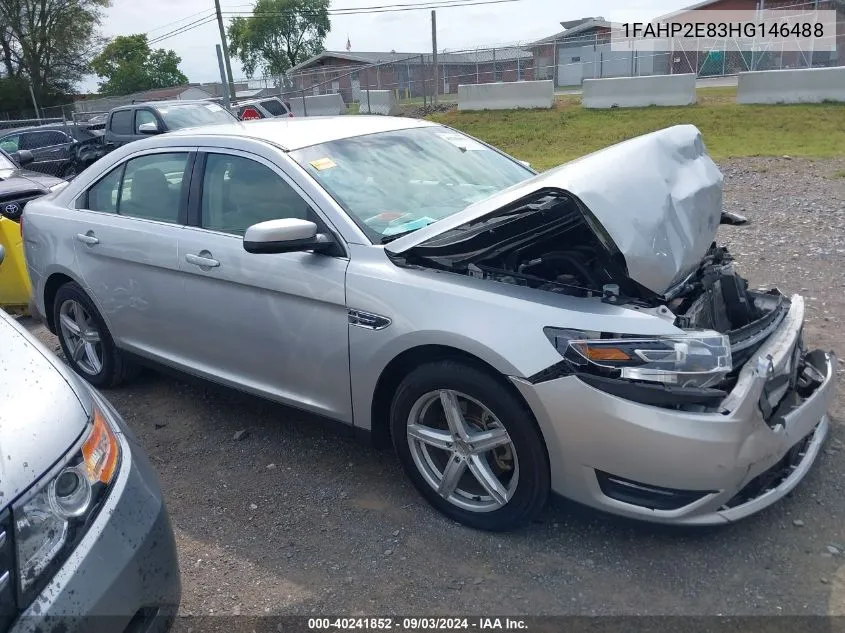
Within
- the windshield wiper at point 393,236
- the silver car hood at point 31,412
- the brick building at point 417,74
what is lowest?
the silver car hood at point 31,412

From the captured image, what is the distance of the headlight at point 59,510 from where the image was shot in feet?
5.82

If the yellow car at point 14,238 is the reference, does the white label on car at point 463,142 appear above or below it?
above

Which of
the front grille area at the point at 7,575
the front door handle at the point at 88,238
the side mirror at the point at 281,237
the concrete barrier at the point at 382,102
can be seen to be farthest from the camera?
the concrete barrier at the point at 382,102

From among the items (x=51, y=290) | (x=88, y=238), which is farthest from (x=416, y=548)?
(x=51, y=290)

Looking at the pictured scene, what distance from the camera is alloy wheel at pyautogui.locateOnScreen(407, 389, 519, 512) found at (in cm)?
291

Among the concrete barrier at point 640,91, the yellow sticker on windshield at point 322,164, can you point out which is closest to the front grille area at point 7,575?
the yellow sticker on windshield at point 322,164

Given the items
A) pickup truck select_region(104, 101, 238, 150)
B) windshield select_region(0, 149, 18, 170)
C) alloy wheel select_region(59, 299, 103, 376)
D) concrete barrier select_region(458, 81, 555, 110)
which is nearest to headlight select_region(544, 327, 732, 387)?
alloy wheel select_region(59, 299, 103, 376)

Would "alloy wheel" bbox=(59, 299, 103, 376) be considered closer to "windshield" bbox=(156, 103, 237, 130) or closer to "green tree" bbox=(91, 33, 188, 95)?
"windshield" bbox=(156, 103, 237, 130)

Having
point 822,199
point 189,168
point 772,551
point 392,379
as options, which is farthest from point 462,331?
point 822,199

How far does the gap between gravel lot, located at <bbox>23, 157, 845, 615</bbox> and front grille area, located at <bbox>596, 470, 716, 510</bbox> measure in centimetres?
11

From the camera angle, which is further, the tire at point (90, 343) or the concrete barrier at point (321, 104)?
the concrete barrier at point (321, 104)

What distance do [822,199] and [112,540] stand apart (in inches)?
340

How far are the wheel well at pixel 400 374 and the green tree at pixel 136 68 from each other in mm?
72971

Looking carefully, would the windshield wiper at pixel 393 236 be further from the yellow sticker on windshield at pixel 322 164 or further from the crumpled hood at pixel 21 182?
the crumpled hood at pixel 21 182
